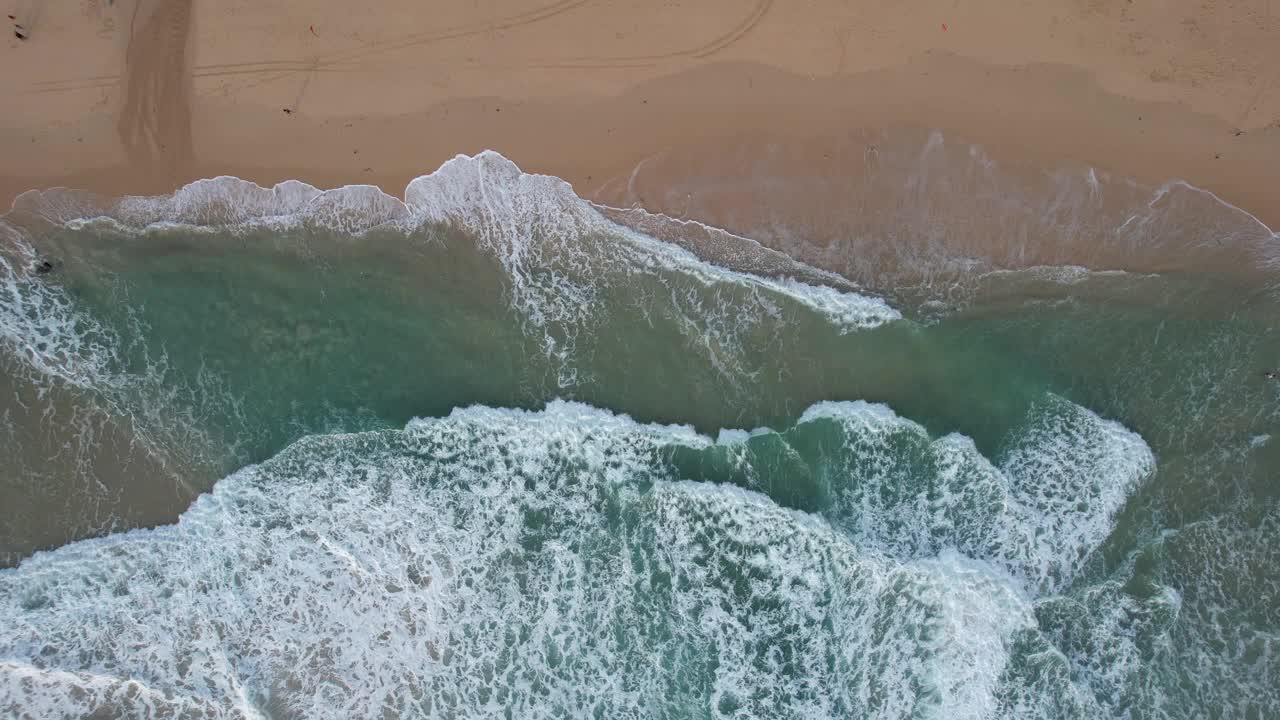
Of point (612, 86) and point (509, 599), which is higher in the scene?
point (612, 86)

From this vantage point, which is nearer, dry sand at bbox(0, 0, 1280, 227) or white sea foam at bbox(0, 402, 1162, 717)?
white sea foam at bbox(0, 402, 1162, 717)

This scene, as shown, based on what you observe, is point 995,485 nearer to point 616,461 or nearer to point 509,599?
point 616,461

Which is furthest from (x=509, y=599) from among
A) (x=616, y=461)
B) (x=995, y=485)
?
(x=995, y=485)

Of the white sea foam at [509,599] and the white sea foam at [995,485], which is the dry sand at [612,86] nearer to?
the white sea foam at [995,485]

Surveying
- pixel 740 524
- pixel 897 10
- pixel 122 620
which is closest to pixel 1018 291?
pixel 897 10

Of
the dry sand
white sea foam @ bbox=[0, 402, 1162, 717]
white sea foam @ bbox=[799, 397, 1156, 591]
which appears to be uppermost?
the dry sand

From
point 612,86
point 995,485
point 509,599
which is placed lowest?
point 509,599

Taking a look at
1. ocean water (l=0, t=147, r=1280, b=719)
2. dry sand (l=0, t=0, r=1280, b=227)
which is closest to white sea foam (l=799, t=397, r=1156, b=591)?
ocean water (l=0, t=147, r=1280, b=719)

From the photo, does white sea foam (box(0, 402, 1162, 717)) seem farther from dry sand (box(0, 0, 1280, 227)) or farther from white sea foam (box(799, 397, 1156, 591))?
dry sand (box(0, 0, 1280, 227))
